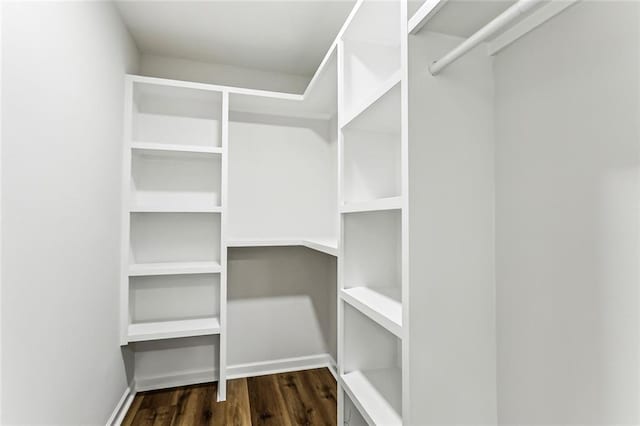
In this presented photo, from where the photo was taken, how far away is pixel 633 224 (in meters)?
0.76

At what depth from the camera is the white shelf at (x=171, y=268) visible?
210 cm

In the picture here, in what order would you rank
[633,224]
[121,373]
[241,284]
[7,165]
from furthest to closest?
1. [241,284]
2. [121,373]
3. [7,165]
4. [633,224]

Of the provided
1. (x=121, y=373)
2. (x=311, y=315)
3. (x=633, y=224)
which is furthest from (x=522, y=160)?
(x=121, y=373)

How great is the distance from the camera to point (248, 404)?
84.6 inches

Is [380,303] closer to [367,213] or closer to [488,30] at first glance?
[367,213]

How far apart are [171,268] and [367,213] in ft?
4.62

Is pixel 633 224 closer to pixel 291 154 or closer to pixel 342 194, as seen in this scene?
pixel 342 194

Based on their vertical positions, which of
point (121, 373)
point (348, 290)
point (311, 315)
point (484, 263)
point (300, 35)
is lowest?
point (121, 373)

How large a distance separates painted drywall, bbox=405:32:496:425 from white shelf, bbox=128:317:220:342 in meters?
1.61

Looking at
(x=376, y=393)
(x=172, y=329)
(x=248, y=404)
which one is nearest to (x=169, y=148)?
(x=172, y=329)

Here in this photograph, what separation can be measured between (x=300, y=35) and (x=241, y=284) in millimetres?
1855

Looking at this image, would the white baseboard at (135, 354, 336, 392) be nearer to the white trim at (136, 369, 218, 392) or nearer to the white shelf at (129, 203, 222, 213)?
the white trim at (136, 369, 218, 392)

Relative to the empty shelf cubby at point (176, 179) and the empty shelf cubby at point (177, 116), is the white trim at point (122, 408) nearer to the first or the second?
the empty shelf cubby at point (176, 179)

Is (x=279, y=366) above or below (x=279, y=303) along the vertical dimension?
below
